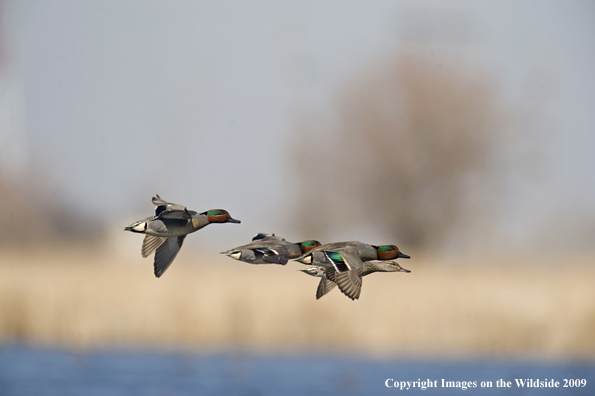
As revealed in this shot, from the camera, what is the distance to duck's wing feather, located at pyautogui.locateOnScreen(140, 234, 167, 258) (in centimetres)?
880

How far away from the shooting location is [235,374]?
19.6 meters

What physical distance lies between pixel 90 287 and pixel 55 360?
11.1 ft

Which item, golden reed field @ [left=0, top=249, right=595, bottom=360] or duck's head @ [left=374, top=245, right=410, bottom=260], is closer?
duck's head @ [left=374, top=245, right=410, bottom=260]

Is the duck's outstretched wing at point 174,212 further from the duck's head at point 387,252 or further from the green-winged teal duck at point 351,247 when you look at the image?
the duck's head at point 387,252

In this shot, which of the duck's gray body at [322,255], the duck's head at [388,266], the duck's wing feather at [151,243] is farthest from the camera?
the duck's head at [388,266]

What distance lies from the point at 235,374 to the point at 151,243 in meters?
11.3

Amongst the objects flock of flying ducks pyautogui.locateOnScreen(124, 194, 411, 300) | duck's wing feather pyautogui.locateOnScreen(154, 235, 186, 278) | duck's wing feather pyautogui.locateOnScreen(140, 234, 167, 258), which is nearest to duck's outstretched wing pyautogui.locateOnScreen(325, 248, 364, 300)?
flock of flying ducks pyautogui.locateOnScreen(124, 194, 411, 300)

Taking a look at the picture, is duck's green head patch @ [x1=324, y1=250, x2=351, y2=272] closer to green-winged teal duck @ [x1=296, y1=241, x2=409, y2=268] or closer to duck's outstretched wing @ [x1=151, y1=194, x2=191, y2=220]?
green-winged teal duck @ [x1=296, y1=241, x2=409, y2=268]

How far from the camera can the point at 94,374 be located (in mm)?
19484

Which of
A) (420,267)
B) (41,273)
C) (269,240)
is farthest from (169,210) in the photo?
(420,267)

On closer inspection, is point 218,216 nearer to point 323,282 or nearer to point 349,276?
point 323,282

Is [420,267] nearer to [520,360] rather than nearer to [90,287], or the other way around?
[520,360]

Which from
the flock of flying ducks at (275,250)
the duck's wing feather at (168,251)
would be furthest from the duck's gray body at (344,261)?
the duck's wing feather at (168,251)

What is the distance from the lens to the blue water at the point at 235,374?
18.2 metres
